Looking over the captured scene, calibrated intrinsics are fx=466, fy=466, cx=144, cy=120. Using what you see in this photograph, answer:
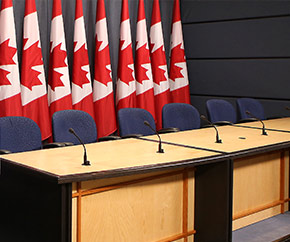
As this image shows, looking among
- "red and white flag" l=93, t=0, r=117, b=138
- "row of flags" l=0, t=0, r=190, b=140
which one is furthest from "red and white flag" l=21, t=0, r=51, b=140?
"red and white flag" l=93, t=0, r=117, b=138

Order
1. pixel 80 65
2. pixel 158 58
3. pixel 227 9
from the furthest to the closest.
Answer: pixel 227 9
pixel 158 58
pixel 80 65

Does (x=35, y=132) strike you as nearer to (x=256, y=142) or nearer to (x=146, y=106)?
(x=256, y=142)

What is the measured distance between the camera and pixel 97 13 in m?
5.83

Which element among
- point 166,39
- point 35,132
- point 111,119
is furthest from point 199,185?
point 166,39

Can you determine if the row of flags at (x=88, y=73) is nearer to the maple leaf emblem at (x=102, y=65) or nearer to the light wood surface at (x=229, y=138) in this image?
the maple leaf emblem at (x=102, y=65)

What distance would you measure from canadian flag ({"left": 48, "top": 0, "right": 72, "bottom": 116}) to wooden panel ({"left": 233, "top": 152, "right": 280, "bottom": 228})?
2.58 metres

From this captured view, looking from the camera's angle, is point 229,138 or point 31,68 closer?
point 229,138

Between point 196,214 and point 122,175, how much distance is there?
2.84 ft

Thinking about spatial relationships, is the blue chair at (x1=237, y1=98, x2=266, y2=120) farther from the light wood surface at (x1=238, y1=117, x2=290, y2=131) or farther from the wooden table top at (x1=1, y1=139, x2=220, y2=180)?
the wooden table top at (x1=1, y1=139, x2=220, y2=180)

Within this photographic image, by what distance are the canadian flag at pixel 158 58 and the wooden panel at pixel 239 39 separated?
781 millimetres

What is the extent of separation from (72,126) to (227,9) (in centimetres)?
354

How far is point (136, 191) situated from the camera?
2760mm

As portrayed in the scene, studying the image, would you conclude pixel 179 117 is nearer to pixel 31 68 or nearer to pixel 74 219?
pixel 31 68

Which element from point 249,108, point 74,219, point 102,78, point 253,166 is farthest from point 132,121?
point 74,219
